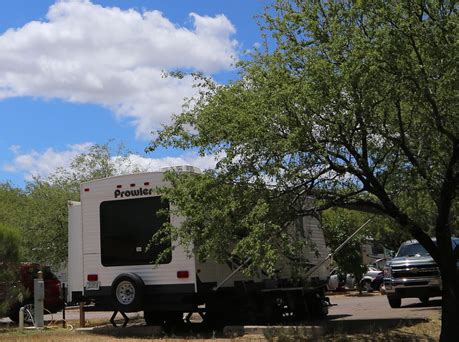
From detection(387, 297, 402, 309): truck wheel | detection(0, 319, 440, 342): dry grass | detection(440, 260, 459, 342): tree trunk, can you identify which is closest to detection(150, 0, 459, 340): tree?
detection(440, 260, 459, 342): tree trunk

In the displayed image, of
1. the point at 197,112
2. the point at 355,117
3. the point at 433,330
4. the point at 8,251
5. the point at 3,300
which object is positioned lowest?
the point at 433,330

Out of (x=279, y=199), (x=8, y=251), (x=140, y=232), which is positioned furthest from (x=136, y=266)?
(x=279, y=199)

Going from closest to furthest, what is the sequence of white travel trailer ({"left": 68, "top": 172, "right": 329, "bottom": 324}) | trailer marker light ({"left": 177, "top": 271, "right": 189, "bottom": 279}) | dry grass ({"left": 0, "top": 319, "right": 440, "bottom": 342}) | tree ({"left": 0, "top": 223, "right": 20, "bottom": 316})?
dry grass ({"left": 0, "top": 319, "right": 440, "bottom": 342}) → trailer marker light ({"left": 177, "top": 271, "right": 189, "bottom": 279}) → white travel trailer ({"left": 68, "top": 172, "right": 329, "bottom": 324}) → tree ({"left": 0, "top": 223, "right": 20, "bottom": 316})

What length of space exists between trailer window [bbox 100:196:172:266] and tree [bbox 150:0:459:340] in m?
2.73

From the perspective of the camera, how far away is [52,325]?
1678 centimetres

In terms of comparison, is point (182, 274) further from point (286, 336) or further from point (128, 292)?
point (286, 336)

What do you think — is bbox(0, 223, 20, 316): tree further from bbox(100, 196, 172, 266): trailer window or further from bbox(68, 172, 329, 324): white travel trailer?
bbox(100, 196, 172, 266): trailer window

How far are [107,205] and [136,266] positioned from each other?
147 cm

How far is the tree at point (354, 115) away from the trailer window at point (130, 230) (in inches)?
107

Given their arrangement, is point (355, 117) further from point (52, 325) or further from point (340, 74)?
point (52, 325)

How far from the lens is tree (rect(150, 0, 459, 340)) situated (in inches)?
337

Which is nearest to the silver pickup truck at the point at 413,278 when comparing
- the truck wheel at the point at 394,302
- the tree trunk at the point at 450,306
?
the truck wheel at the point at 394,302

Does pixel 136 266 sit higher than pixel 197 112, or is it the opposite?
pixel 197 112

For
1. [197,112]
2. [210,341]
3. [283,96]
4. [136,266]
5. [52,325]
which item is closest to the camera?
[283,96]
